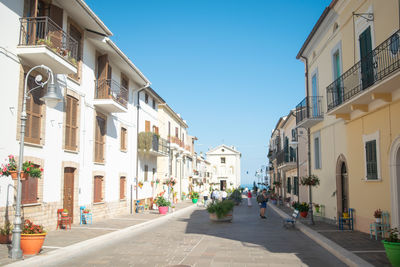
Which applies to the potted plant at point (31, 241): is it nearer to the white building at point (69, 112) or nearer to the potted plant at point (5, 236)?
the potted plant at point (5, 236)

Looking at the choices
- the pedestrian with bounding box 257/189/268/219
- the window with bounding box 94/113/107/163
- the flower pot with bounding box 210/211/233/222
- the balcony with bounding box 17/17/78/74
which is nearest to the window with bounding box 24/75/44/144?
the balcony with bounding box 17/17/78/74

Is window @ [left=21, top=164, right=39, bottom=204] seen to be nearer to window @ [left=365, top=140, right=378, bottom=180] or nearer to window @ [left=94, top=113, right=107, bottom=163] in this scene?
window @ [left=94, top=113, right=107, bottom=163]

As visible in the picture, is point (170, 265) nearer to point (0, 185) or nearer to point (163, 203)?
point (0, 185)

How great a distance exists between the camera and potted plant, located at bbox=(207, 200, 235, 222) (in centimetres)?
1905

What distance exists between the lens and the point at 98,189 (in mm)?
18703

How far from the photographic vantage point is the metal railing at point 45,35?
39.9ft

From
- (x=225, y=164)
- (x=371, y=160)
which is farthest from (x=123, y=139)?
(x=225, y=164)

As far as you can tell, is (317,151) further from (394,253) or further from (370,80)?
(394,253)

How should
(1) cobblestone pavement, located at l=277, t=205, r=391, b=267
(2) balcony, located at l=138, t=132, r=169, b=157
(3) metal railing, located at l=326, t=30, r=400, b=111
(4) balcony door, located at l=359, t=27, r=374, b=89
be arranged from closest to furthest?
(1) cobblestone pavement, located at l=277, t=205, r=391, b=267
(3) metal railing, located at l=326, t=30, r=400, b=111
(4) balcony door, located at l=359, t=27, r=374, b=89
(2) balcony, located at l=138, t=132, r=169, b=157

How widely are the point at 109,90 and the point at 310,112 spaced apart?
10.5 metres

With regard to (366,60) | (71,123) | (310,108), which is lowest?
(71,123)

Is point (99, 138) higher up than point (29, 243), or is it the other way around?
point (99, 138)

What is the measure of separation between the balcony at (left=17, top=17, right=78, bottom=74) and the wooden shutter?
504 cm

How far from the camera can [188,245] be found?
38.1 ft
